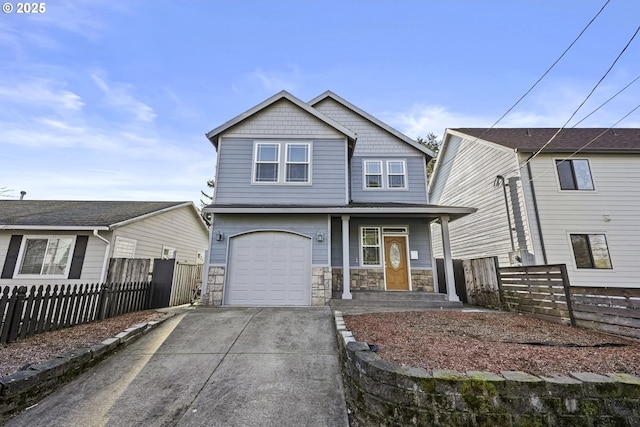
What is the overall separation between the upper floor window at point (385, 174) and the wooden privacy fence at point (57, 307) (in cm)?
886

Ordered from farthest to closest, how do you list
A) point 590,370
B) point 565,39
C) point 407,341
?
point 565,39 → point 407,341 → point 590,370

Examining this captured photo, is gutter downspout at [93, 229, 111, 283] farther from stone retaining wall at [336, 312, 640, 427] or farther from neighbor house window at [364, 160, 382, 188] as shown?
stone retaining wall at [336, 312, 640, 427]

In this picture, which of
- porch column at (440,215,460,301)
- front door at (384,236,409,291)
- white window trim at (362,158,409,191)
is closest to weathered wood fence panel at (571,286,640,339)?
porch column at (440,215,460,301)

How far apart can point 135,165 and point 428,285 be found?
55.9ft

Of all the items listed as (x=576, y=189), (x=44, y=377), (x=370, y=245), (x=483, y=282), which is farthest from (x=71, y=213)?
(x=576, y=189)

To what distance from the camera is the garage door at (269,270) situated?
8.38 meters

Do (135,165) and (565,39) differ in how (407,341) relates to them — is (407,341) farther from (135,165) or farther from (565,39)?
(135,165)

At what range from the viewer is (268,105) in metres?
9.88

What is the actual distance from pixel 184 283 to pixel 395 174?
917cm

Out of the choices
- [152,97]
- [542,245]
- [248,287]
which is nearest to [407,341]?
[248,287]

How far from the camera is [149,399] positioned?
3186 mm

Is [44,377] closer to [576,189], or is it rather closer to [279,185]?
[279,185]

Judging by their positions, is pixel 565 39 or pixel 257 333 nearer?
pixel 257 333

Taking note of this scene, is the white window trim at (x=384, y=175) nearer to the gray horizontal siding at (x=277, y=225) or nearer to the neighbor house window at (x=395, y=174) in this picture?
the neighbor house window at (x=395, y=174)
